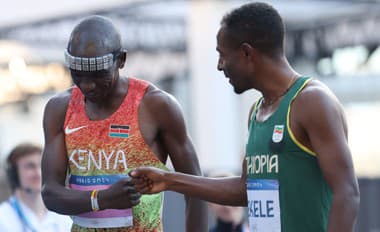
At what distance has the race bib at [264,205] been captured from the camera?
4.33 meters

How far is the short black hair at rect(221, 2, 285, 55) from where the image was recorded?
4.38 meters

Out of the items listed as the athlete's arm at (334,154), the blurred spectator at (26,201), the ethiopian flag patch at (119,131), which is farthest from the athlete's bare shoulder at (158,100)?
the blurred spectator at (26,201)

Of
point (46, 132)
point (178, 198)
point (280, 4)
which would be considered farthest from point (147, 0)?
point (46, 132)

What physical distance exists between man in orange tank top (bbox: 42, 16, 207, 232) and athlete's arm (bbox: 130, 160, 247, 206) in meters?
0.26

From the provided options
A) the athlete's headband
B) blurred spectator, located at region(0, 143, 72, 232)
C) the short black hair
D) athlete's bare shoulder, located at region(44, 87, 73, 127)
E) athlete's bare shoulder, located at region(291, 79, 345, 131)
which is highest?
the short black hair

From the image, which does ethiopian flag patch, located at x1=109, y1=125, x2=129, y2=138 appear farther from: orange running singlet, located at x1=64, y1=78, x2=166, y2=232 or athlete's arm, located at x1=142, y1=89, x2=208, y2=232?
athlete's arm, located at x1=142, y1=89, x2=208, y2=232

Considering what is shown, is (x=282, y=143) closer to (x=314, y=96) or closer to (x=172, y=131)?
(x=314, y=96)

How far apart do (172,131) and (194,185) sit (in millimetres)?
478

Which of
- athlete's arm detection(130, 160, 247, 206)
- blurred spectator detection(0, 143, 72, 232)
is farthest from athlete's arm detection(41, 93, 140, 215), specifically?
blurred spectator detection(0, 143, 72, 232)

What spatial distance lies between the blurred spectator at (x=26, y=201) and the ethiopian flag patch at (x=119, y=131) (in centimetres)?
225

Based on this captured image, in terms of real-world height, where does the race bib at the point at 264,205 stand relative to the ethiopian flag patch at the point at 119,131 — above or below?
below

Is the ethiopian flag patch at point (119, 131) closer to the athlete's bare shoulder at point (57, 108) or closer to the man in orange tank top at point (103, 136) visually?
the man in orange tank top at point (103, 136)

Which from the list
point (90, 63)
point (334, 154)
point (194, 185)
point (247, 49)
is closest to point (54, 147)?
point (90, 63)

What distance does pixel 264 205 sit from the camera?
438 cm
